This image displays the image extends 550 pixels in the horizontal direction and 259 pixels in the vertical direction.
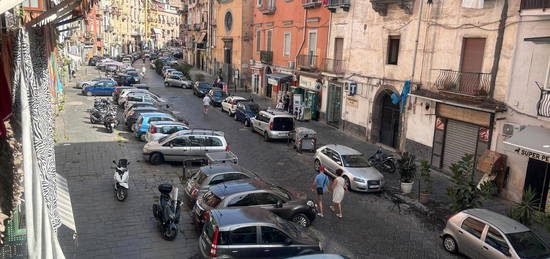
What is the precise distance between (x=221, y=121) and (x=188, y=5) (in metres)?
57.6

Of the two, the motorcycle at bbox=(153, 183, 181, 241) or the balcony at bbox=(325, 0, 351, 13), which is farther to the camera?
the balcony at bbox=(325, 0, 351, 13)

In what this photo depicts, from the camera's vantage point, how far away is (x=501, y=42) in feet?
53.4

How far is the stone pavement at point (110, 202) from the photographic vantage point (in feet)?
35.4

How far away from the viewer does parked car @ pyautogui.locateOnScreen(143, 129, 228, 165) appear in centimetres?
1809

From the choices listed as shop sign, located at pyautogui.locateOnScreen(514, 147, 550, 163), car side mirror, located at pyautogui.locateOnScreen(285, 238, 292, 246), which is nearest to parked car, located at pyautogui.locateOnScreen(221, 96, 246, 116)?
shop sign, located at pyautogui.locateOnScreen(514, 147, 550, 163)

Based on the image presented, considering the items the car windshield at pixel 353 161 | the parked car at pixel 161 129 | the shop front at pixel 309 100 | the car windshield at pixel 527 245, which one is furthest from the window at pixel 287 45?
the car windshield at pixel 527 245

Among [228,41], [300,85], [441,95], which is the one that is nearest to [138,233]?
[441,95]

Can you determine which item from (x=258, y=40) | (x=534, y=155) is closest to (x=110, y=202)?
(x=534, y=155)

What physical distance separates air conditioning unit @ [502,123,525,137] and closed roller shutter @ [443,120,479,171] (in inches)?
60.2

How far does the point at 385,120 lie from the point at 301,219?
A: 1296 cm

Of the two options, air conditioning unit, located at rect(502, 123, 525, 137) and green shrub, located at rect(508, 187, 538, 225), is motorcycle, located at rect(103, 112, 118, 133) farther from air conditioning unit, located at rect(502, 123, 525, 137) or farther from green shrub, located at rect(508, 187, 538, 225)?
green shrub, located at rect(508, 187, 538, 225)

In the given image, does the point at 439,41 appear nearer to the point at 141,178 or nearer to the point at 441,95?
the point at 441,95

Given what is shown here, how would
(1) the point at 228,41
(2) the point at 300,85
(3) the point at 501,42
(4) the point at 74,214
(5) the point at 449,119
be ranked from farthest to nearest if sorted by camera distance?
(1) the point at 228,41 → (2) the point at 300,85 → (5) the point at 449,119 → (3) the point at 501,42 → (4) the point at 74,214

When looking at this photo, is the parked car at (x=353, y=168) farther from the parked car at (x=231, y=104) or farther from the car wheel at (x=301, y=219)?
the parked car at (x=231, y=104)
